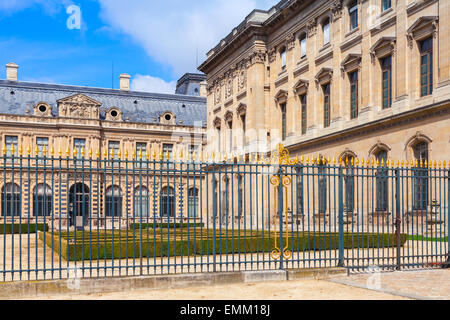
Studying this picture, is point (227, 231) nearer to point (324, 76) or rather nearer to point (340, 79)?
point (340, 79)

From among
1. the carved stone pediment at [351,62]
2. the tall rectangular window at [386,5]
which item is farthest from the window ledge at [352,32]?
the tall rectangular window at [386,5]

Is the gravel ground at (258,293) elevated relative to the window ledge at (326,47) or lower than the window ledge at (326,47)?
lower

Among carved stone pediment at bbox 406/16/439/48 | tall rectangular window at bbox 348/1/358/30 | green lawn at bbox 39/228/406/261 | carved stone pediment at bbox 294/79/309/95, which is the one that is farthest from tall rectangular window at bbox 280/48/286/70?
green lawn at bbox 39/228/406/261

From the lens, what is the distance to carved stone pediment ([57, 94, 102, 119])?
52.2 metres

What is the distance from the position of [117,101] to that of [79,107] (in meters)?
6.11

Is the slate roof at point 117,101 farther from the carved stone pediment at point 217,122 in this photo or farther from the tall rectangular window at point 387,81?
the tall rectangular window at point 387,81

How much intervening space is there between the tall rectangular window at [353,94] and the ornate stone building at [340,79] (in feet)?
0.17

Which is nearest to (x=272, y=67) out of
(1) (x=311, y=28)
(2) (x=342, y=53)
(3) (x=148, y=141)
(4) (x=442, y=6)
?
(1) (x=311, y=28)

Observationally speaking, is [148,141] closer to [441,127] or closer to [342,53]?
[342,53]

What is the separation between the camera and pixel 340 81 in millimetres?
29281

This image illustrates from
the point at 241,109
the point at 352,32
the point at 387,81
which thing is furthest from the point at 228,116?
the point at 387,81

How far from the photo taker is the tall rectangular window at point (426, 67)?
75.0 feet
